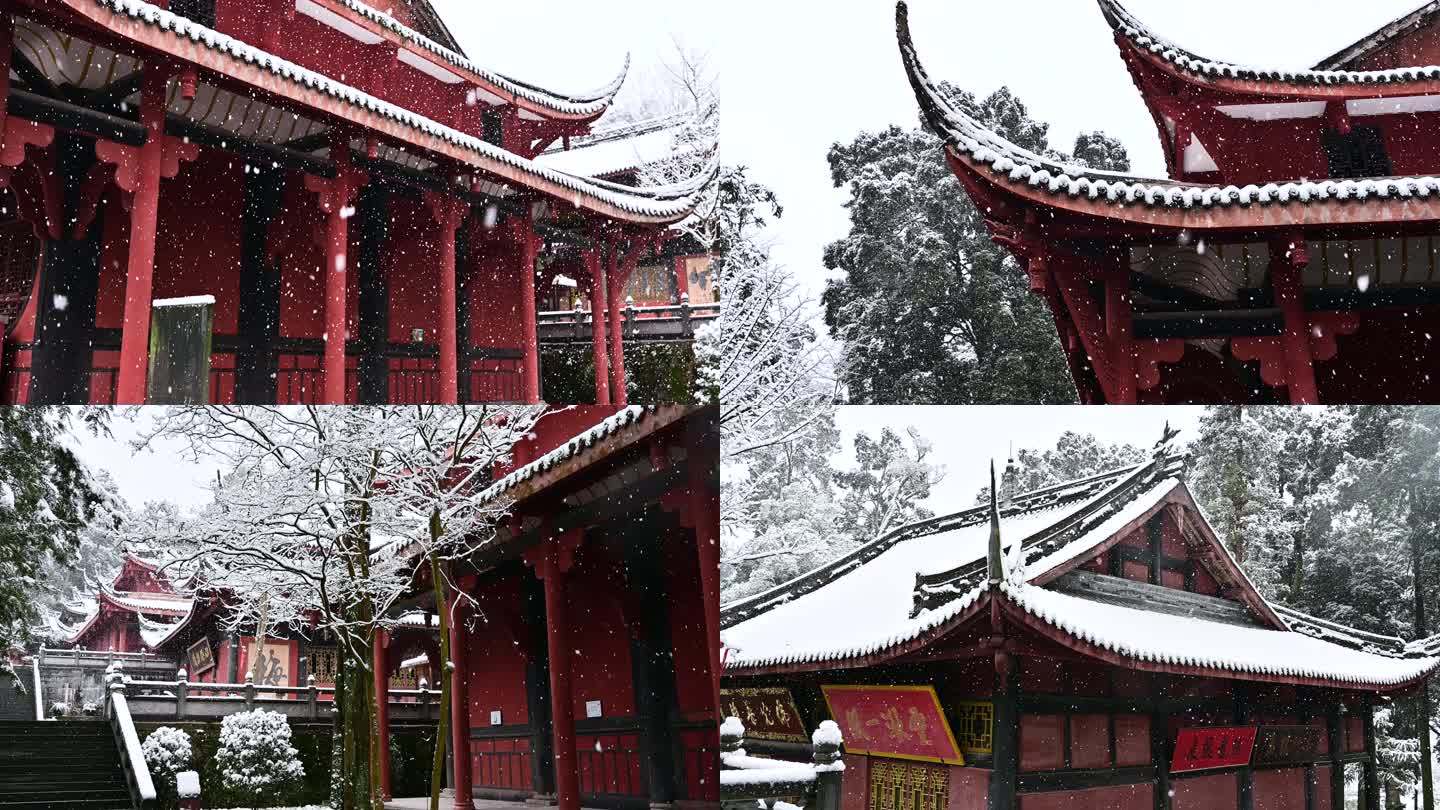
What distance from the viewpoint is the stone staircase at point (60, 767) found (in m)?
3.88

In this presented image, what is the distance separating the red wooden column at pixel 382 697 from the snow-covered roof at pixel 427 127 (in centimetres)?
584

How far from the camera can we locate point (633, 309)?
19.3m

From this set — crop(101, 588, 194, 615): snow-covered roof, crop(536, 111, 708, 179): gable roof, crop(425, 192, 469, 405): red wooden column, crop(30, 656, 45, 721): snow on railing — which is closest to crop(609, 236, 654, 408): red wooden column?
crop(425, 192, 469, 405): red wooden column

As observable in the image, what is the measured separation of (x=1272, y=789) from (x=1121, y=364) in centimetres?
453

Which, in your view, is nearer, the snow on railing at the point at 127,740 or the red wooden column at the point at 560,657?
the snow on railing at the point at 127,740

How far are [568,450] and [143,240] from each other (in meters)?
5.98

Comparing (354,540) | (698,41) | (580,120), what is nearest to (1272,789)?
(354,540)

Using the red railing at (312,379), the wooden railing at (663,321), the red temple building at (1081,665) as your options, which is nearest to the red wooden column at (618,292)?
the red railing at (312,379)

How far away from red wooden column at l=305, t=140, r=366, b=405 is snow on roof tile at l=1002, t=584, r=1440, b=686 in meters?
7.48

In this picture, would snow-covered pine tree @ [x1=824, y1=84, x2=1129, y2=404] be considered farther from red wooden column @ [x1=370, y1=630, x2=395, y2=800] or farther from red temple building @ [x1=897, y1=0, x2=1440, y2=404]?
red wooden column @ [x1=370, y1=630, x2=395, y2=800]

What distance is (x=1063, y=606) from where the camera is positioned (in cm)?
525

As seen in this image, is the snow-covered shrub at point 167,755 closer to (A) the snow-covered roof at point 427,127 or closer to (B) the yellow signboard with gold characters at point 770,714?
(B) the yellow signboard with gold characters at point 770,714

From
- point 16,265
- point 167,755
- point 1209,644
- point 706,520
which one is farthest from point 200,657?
point 16,265

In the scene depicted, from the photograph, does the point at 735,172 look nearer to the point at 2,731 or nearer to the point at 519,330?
the point at 519,330
